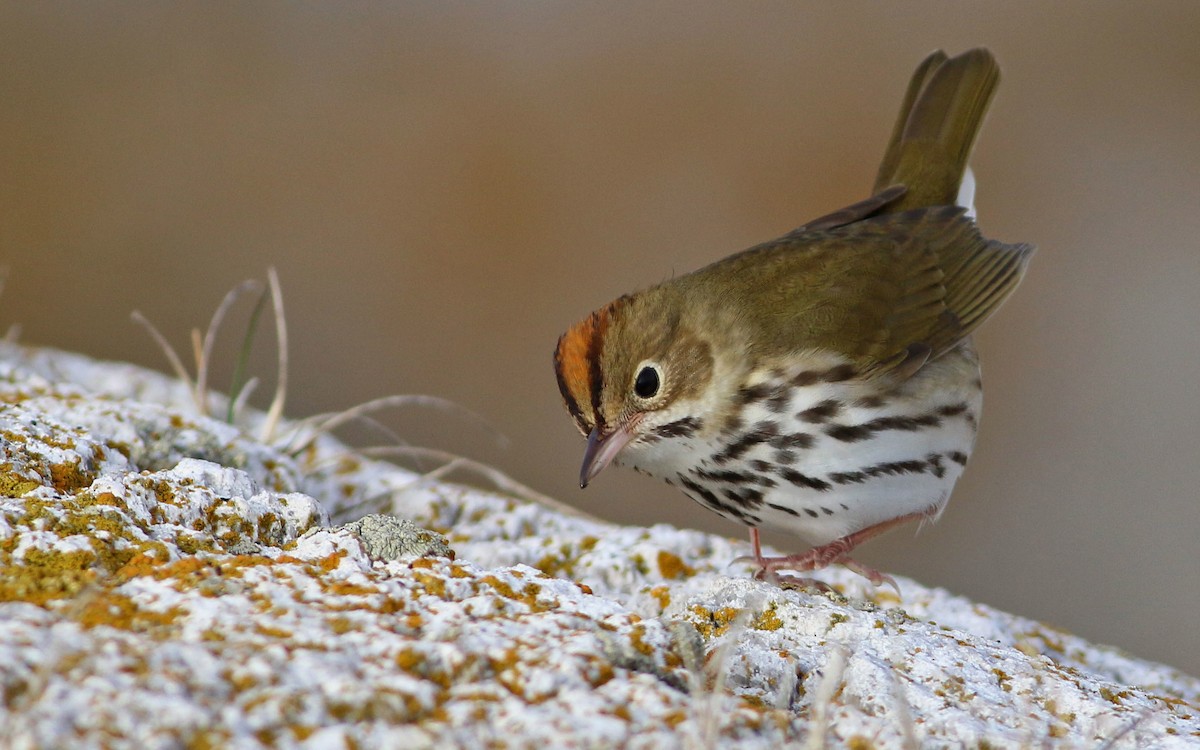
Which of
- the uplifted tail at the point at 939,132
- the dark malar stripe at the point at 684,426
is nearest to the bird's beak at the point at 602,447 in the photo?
the dark malar stripe at the point at 684,426

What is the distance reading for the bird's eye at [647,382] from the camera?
11.1 feet

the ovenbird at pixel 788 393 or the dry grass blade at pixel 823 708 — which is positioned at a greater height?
the ovenbird at pixel 788 393

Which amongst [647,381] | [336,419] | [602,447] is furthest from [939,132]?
[336,419]

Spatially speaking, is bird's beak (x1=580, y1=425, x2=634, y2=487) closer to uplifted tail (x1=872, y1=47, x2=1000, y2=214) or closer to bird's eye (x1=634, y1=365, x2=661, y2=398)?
bird's eye (x1=634, y1=365, x2=661, y2=398)

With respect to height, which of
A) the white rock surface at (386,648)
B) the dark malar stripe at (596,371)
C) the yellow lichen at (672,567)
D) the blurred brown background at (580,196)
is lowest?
the white rock surface at (386,648)

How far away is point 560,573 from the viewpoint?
3.15 m

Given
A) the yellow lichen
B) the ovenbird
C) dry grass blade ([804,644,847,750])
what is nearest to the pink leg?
the ovenbird

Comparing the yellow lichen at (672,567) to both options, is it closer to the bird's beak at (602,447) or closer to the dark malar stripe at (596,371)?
the bird's beak at (602,447)

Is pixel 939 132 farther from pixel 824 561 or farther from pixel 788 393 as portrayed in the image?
pixel 824 561

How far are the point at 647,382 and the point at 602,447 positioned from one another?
23 centimetres

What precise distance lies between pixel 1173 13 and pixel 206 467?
8.87 metres

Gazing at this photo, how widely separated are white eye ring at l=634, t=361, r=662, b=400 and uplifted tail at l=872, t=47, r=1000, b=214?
1967 millimetres

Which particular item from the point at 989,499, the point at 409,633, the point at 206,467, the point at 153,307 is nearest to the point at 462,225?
the point at 153,307

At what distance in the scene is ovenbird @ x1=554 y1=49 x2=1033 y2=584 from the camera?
3.33 meters
